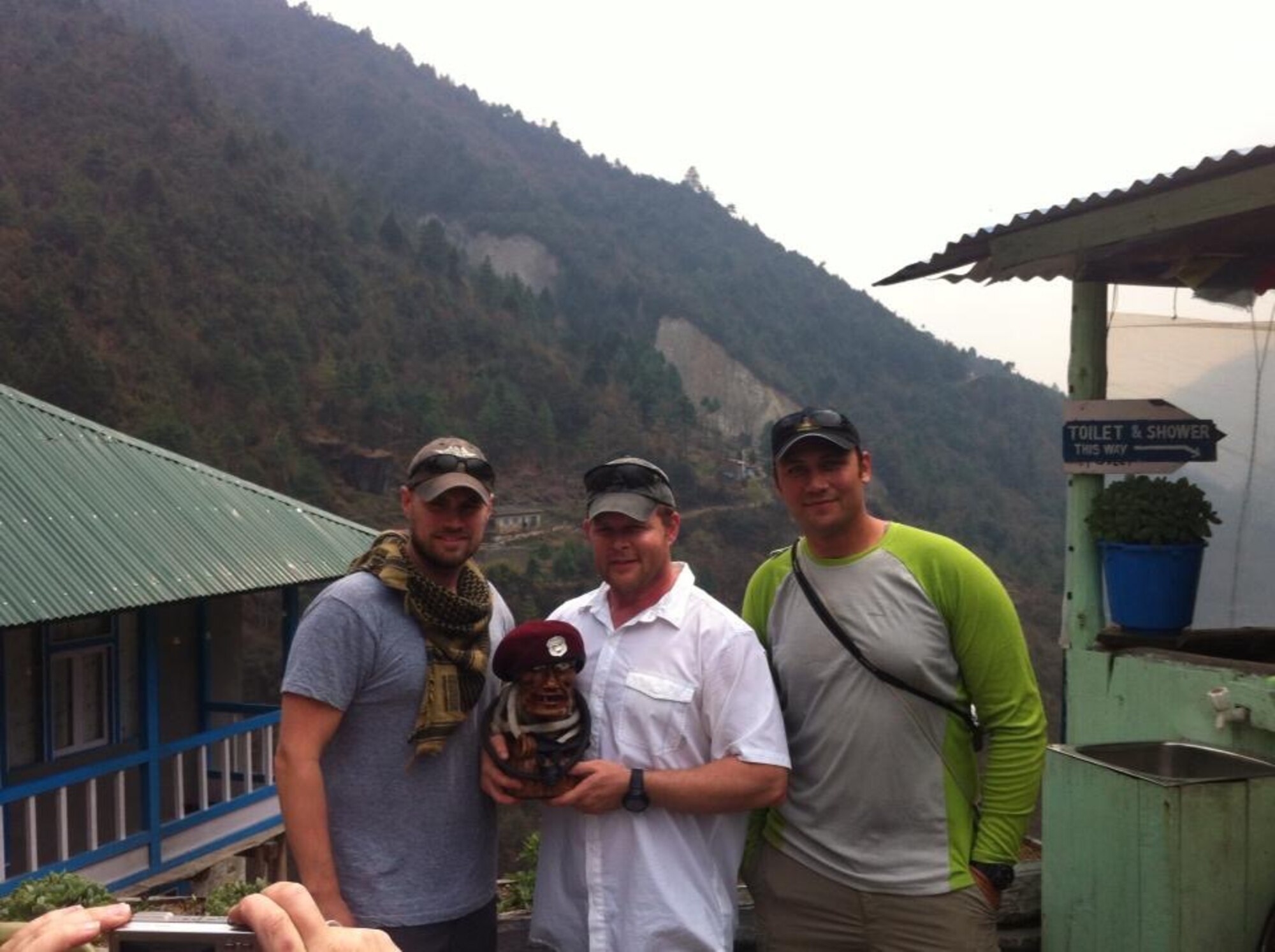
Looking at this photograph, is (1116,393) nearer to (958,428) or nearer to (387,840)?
(387,840)

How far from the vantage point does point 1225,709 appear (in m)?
3.61

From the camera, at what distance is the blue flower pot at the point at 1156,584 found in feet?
14.3

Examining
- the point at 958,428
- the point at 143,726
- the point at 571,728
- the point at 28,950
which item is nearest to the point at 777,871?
the point at 571,728

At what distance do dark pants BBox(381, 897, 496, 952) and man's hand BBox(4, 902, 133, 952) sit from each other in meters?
1.69

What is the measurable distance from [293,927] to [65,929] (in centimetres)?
19

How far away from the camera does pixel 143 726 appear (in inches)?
377

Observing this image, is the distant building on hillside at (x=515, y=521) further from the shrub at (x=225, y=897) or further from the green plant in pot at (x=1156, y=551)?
the green plant in pot at (x=1156, y=551)

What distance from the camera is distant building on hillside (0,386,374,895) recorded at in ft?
25.9

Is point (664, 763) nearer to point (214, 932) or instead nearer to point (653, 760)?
point (653, 760)

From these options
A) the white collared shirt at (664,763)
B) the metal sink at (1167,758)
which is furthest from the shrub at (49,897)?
the metal sink at (1167,758)

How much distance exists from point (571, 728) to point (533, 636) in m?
0.23

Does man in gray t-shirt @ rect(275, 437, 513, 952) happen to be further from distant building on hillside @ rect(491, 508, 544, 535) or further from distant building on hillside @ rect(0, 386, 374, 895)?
distant building on hillside @ rect(491, 508, 544, 535)

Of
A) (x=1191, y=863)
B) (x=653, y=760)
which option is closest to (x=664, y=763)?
(x=653, y=760)

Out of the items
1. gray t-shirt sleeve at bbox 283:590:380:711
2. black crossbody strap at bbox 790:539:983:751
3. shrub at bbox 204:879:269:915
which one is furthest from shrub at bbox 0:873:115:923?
black crossbody strap at bbox 790:539:983:751
